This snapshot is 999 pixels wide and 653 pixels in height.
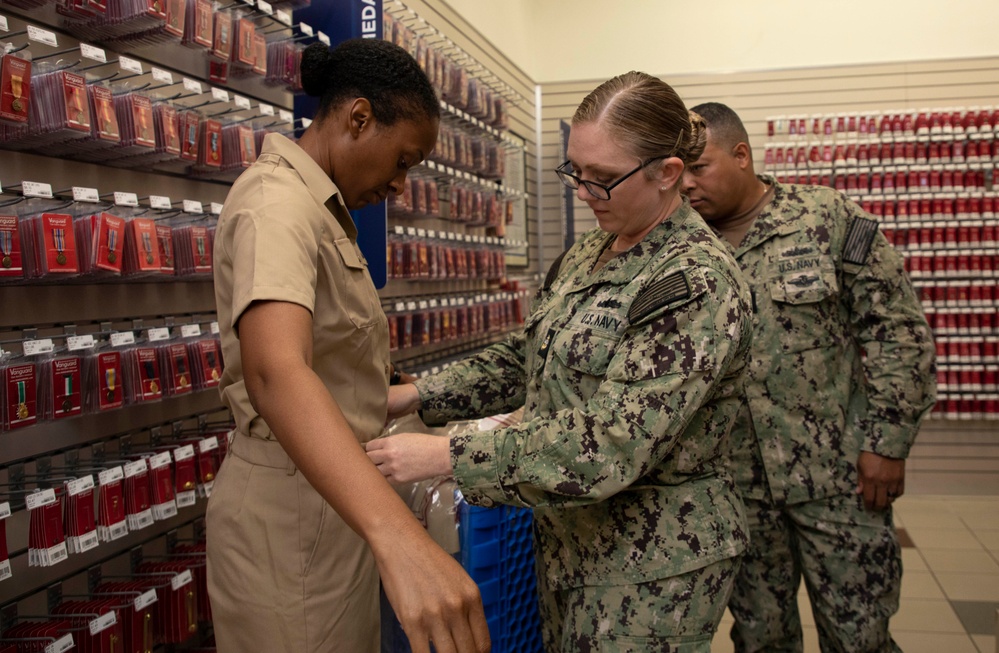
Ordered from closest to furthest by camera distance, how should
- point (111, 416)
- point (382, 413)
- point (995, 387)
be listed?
point (382, 413)
point (111, 416)
point (995, 387)

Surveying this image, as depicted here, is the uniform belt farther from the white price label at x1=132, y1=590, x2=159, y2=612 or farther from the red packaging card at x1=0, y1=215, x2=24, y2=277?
the white price label at x1=132, y1=590, x2=159, y2=612

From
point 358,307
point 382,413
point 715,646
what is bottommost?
point 715,646

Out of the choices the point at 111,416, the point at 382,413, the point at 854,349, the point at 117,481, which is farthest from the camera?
the point at 854,349

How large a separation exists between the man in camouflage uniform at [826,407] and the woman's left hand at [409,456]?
144 centimetres

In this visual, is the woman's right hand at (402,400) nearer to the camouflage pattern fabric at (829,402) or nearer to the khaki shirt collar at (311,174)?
the khaki shirt collar at (311,174)

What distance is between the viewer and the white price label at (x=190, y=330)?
2570 millimetres

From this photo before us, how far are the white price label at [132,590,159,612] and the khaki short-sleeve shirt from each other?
1.15 meters

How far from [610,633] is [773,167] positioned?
5.79 meters

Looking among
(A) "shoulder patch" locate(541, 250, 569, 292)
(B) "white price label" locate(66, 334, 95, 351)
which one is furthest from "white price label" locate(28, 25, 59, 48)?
(A) "shoulder patch" locate(541, 250, 569, 292)

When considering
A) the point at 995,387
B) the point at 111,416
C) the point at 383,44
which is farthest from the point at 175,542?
the point at 995,387

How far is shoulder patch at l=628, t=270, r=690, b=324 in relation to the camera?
151 centimetres

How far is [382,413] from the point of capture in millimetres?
1608

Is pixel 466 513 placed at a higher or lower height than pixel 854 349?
lower

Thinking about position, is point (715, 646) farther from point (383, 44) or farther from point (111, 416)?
point (383, 44)
